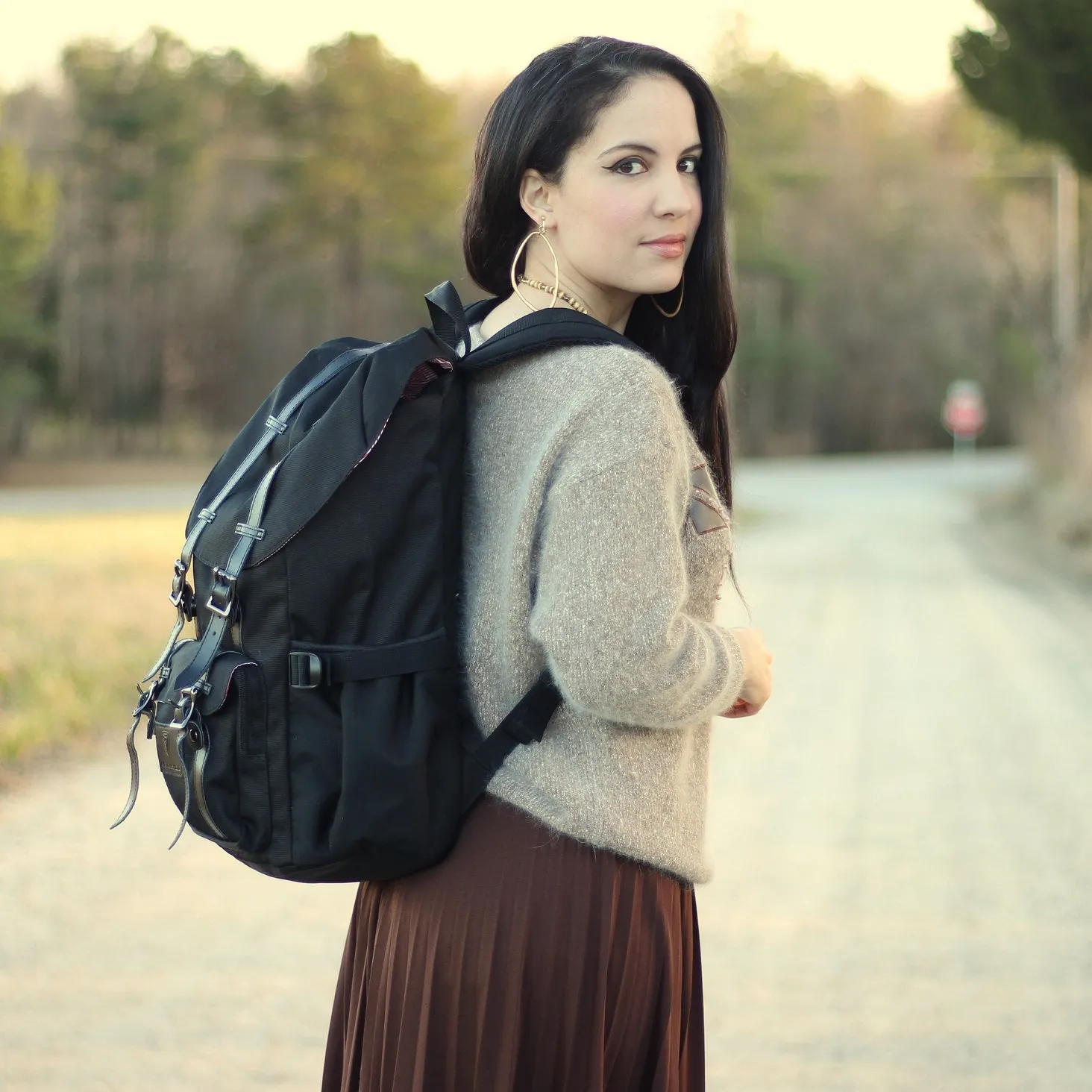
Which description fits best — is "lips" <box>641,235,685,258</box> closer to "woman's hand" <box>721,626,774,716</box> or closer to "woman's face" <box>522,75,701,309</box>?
"woman's face" <box>522,75,701,309</box>

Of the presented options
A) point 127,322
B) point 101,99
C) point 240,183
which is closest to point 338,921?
point 101,99

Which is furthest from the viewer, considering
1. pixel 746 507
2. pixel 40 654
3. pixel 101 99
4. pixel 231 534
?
pixel 101 99

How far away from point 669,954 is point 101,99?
117ft

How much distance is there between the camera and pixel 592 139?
1.69 metres

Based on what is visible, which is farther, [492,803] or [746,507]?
[746,507]

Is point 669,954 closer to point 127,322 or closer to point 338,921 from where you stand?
point 338,921

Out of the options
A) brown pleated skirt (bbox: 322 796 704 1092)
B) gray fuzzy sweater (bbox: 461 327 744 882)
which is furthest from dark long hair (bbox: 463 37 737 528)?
brown pleated skirt (bbox: 322 796 704 1092)

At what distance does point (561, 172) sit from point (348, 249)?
36214mm

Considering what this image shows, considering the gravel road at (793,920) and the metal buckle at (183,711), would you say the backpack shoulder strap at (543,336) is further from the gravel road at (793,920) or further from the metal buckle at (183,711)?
the gravel road at (793,920)

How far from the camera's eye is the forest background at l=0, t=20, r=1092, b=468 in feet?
102

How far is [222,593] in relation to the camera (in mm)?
1550

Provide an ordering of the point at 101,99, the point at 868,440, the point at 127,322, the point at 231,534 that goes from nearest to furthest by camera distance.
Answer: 1. the point at 231,534
2. the point at 101,99
3. the point at 127,322
4. the point at 868,440

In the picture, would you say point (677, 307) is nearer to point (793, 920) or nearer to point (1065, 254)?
point (793, 920)

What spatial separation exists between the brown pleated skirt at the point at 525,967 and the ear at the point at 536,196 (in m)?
0.69
